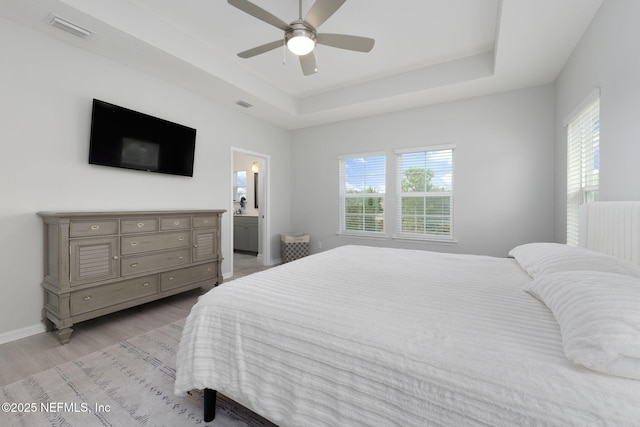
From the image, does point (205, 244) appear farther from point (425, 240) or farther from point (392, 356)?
point (425, 240)

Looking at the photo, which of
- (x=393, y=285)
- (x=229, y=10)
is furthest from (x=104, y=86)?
(x=393, y=285)

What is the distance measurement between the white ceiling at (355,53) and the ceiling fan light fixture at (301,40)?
2.01 ft

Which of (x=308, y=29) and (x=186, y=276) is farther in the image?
(x=186, y=276)

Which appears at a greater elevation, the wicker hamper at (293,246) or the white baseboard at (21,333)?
the wicker hamper at (293,246)

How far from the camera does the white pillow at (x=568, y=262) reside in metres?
1.29

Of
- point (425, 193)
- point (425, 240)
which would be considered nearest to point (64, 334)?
point (425, 240)

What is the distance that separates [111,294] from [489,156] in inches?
190

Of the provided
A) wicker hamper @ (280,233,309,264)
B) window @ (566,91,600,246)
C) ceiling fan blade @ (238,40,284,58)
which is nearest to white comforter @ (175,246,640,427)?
window @ (566,91,600,246)

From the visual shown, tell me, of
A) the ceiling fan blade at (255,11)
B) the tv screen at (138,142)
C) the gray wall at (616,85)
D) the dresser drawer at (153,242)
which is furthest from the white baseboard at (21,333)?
the gray wall at (616,85)

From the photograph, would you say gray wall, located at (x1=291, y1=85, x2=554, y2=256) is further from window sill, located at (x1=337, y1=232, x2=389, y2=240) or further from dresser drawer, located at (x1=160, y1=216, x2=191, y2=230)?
dresser drawer, located at (x1=160, y1=216, x2=191, y2=230)

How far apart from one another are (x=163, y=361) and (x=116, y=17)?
2.92 m

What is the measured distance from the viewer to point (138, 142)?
3.17 m

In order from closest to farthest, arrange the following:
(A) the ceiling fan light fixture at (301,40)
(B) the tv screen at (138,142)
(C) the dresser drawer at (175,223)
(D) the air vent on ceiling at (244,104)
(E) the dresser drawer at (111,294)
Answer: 1. (A) the ceiling fan light fixture at (301,40)
2. (E) the dresser drawer at (111,294)
3. (B) the tv screen at (138,142)
4. (C) the dresser drawer at (175,223)
5. (D) the air vent on ceiling at (244,104)

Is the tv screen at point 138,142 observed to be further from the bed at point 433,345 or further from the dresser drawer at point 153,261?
the bed at point 433,345
